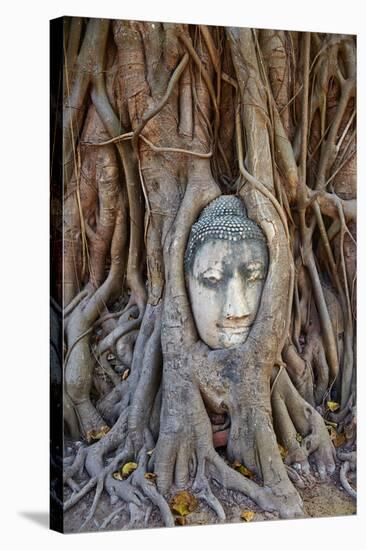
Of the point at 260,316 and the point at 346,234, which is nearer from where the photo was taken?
the point at 260,316

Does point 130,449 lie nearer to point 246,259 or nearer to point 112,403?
point 112,403

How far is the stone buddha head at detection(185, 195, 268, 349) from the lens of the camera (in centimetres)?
820

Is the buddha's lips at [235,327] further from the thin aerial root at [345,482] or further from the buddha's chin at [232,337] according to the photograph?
the thin aerial root at [345,482]

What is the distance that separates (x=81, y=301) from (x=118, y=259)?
38 cm

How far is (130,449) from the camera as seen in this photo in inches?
320

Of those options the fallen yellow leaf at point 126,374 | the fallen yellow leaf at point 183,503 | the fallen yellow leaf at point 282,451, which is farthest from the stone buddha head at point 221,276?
the fallen yellow leaf at point 183,503

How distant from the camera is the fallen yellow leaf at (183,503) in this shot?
26.4ft

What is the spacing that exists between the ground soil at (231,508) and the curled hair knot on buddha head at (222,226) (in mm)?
1472

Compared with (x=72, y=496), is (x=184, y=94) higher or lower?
higher

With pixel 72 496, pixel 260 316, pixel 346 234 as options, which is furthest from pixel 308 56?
pixel 72 496

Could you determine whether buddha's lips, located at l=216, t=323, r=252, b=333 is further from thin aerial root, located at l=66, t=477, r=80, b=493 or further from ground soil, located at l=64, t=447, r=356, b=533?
thin aerial root, located at l=66, t=477, r=80, b=493

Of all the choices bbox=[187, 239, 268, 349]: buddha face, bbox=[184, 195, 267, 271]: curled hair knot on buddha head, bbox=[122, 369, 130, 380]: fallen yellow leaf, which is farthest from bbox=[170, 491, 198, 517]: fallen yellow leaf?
bbox=[184, 195, 267, 271]: curled hair knot on buddha head

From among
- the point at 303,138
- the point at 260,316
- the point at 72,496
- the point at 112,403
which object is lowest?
the point at 72,496

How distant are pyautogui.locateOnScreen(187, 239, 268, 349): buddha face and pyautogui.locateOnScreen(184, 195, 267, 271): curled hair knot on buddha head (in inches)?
1.3
